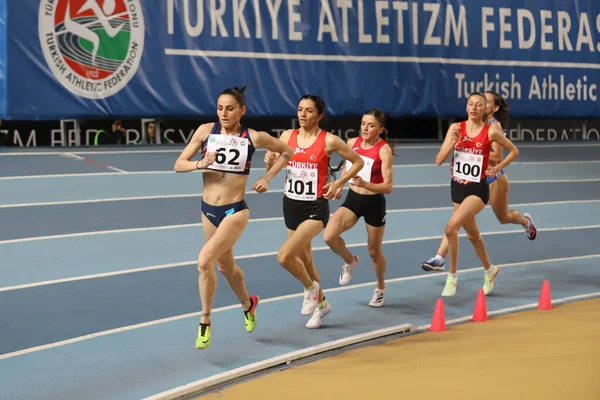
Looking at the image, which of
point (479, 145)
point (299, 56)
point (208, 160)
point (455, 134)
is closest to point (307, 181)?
point (208, 160)

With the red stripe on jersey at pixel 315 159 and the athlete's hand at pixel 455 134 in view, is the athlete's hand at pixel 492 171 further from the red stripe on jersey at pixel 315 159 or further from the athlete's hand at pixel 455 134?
the red stripe on jersey at pixel 315 159

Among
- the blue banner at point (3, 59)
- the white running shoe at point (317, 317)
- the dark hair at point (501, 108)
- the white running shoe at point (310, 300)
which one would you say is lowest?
the white running shoe at point (317, 317)

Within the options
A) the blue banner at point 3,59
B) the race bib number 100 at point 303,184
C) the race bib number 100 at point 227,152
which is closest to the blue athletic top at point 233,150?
the race bib number 100 at point 227,152

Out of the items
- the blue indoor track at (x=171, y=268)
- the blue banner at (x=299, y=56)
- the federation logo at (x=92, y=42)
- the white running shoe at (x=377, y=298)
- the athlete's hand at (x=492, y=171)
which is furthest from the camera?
the blue banner at (x=299, y=56)

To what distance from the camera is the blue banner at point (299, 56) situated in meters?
12.0

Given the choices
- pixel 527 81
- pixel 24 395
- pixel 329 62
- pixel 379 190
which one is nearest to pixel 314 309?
pixel 379 190

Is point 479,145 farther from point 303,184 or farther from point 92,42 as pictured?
point 92,42

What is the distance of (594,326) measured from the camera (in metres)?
7.47

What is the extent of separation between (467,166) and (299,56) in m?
5.91

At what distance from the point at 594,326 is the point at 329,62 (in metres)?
7.59

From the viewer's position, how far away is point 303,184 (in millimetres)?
7059

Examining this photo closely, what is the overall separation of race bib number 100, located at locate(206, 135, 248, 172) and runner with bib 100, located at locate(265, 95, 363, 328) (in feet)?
2.13

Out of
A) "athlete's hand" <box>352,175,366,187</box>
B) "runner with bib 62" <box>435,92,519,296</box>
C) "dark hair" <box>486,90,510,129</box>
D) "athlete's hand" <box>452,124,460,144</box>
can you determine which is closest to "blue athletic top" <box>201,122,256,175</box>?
"athlete's hand" <box>352,175,366,187</box>

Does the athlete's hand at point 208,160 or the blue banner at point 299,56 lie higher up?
the blue banner at point 299,56
